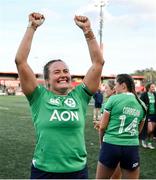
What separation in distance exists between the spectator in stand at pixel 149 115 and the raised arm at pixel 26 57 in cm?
795

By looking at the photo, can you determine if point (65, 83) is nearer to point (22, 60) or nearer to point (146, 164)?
point (22, 60)

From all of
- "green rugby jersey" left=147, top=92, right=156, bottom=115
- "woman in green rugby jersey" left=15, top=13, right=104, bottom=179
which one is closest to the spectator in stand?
"green rugby jersey" left=147, top=92, right=156, bottom=115

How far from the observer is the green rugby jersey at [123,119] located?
4.98 m

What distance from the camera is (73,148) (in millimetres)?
3311

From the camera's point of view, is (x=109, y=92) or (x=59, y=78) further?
(x=109, y=92)

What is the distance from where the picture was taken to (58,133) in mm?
3283

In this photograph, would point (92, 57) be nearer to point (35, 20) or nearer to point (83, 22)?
point (83, 22)

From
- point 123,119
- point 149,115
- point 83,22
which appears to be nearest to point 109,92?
point 123,119

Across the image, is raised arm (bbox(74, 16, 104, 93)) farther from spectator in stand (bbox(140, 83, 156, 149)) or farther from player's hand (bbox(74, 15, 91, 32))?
spectator in stand (bbox(140, 83, 156, 149))

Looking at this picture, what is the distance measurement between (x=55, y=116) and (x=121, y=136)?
1.84 metres

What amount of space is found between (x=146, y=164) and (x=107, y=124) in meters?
3.86

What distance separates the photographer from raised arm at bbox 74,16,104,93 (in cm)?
362

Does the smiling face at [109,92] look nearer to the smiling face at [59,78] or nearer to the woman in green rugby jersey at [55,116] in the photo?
the woman in green rugby jersey at [55,116]

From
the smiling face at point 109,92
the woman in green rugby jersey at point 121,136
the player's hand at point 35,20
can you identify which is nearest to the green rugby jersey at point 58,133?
the player's hand at point 35,20
